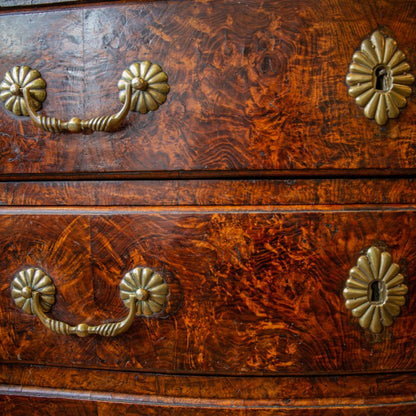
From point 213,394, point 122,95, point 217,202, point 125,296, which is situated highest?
point 122,95

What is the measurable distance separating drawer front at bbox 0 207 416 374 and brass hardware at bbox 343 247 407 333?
0.01 m

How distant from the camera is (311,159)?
1.44ft

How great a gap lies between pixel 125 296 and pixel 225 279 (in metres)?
0.12

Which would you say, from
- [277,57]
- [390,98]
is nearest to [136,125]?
[277,57]

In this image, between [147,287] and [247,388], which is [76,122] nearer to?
[147,287]

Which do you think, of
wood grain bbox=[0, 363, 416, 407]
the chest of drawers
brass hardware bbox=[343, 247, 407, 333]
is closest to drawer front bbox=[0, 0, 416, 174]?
the chest of drawers

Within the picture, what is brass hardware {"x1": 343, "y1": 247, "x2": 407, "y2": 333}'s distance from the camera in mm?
438

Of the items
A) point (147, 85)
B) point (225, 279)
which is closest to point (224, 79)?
point (147, 85)

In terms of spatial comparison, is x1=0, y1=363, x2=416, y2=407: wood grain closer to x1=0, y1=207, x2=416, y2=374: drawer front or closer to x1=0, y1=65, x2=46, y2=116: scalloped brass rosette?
x1=0, y1=207, x2=416, y2=374: drawer front

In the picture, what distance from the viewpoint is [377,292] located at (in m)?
0.45

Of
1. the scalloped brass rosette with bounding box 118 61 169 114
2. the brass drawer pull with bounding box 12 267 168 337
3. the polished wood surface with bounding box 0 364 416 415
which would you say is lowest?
the polished wood surface with bounding box 0 364 416 415

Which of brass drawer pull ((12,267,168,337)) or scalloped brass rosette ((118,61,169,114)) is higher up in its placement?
scalloped brass rosette ((118,61,169,114))

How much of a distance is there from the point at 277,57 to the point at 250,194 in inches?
6.1

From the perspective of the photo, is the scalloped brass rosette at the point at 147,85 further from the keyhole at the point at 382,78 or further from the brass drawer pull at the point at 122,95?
the keyhole at the point at 382,78
